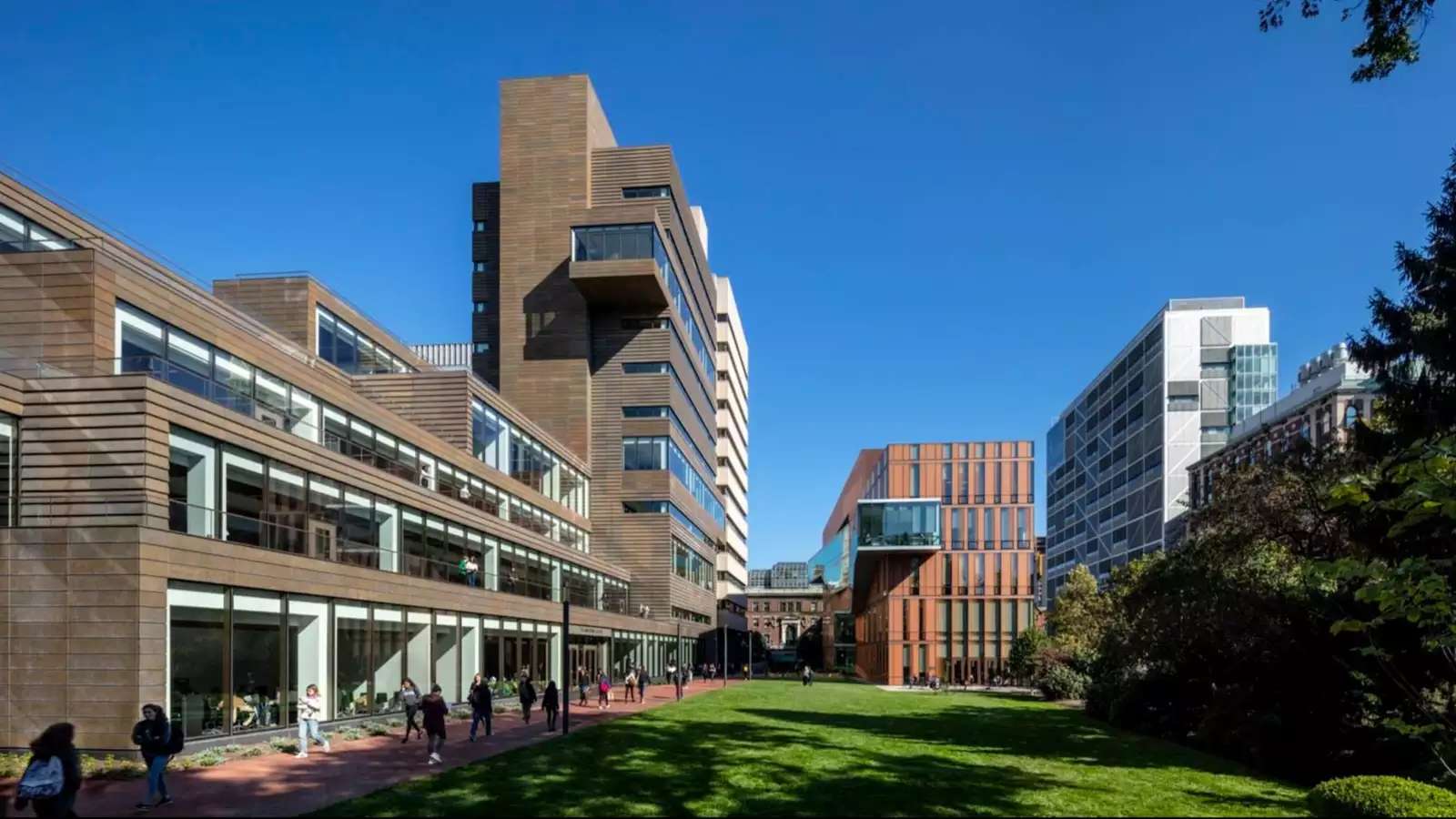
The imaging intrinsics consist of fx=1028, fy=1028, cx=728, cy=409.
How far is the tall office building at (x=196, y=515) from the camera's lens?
2062 centimetres

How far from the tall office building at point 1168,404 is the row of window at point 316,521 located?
80.2 metres

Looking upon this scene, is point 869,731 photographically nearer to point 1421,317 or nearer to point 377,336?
point 1421,317

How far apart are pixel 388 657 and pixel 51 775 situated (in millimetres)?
22474

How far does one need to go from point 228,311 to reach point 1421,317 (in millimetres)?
32584

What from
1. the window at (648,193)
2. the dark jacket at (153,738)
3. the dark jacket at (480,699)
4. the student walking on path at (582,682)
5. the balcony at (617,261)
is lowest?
→ the student walking on path at (582,682)

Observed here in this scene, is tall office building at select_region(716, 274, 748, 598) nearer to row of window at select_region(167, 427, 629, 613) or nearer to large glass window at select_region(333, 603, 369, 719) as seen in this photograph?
row of window at select_region(167, 427, 629, 613)

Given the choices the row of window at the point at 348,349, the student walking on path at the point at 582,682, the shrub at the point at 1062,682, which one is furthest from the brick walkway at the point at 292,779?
the shrub at the point at 1062,682

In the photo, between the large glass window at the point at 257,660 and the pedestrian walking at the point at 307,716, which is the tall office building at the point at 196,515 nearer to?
the large glass window at the point at 257,660

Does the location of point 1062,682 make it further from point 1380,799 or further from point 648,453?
point 1380,799

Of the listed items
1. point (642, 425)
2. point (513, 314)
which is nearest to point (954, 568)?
point (642, 425)

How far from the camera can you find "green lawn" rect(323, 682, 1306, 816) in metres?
16.9

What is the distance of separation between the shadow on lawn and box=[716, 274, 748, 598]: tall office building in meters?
75.8

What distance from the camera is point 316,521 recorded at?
94.0 feet

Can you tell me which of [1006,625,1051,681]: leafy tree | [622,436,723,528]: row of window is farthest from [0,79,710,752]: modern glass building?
[1006,625,1051,681]: leafy tree
